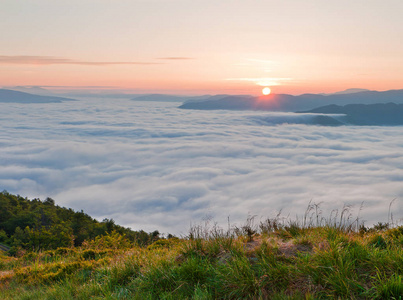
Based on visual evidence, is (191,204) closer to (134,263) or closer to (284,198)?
(284,198)

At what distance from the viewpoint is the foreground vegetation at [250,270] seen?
376cm

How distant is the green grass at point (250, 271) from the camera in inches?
148

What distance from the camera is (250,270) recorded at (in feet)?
13.4

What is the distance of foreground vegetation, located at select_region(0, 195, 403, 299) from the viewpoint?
3764mm

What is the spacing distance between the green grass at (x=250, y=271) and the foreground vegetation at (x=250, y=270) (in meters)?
0.01

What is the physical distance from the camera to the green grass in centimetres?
376

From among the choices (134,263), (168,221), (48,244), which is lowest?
(168,221)

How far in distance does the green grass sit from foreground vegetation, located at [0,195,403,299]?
11mm

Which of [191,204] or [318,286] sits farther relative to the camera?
[191,204]

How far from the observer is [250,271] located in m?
4.09

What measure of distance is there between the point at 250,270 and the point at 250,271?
0.04 feet

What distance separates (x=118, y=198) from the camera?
514 ft

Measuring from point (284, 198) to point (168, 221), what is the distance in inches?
1870

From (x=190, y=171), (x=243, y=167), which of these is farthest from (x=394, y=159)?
(x=190, y=171)
